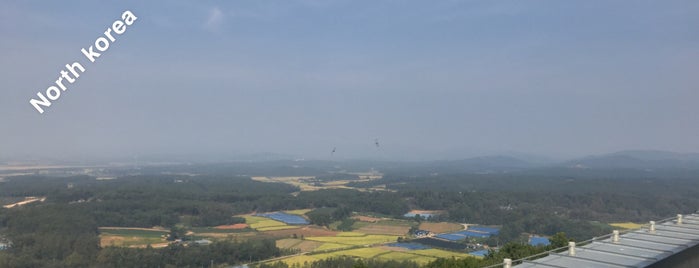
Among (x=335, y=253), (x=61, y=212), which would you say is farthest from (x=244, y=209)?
(x=335, y=253)

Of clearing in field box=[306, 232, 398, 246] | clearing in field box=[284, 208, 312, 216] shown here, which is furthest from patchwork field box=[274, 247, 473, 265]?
clearing in field box=[284, 208, 312, 216]

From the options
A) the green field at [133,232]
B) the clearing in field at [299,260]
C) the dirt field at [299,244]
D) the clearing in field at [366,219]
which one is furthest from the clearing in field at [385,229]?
the green field at [133,232]

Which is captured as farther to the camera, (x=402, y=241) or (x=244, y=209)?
(x=244, y=209)

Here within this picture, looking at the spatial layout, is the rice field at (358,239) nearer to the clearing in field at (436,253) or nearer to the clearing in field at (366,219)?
the clearing in field at (436,253)

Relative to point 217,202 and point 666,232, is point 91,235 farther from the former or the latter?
point 666,232

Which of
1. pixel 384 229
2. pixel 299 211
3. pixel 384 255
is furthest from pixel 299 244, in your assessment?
pixel 299 211
